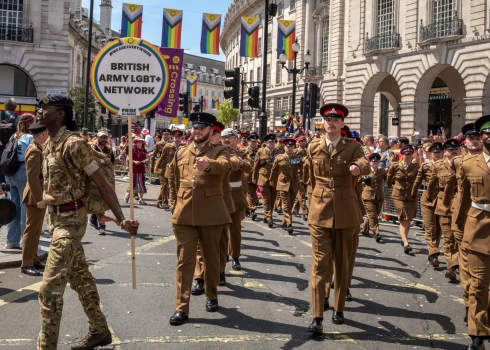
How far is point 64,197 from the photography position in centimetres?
443

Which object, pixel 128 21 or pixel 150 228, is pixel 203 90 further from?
pixel 150 228

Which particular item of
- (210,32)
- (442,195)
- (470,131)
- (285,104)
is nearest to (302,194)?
(442,195)

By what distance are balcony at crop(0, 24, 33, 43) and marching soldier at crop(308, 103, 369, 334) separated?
120ft

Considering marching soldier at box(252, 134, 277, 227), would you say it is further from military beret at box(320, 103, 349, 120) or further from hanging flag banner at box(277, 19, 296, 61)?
hanging flag banner at box(277, 19, 296, 61)

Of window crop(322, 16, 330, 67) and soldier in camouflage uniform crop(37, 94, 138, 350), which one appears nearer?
soldier in camouflage uniform crop(37, 94, 138, 350)

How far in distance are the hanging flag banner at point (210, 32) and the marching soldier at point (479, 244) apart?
70.5 ft

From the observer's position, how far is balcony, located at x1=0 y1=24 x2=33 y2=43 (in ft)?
125

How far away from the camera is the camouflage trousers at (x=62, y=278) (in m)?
4.20

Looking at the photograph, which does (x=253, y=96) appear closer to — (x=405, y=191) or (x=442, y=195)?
(x=405, y=191)

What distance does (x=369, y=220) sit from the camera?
1186 cm

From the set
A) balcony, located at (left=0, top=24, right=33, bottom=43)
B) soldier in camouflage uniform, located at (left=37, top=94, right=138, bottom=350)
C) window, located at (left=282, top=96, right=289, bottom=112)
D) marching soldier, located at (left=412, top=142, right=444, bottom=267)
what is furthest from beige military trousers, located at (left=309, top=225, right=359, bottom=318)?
window, located at (left=282, top=96, right=289, bottom=112)

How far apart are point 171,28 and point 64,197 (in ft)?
71.6

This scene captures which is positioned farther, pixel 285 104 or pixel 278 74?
pixel 278 74

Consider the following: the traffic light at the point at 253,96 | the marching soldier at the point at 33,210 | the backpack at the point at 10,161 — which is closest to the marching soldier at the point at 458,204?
the marching soldier at the point at 33,210
